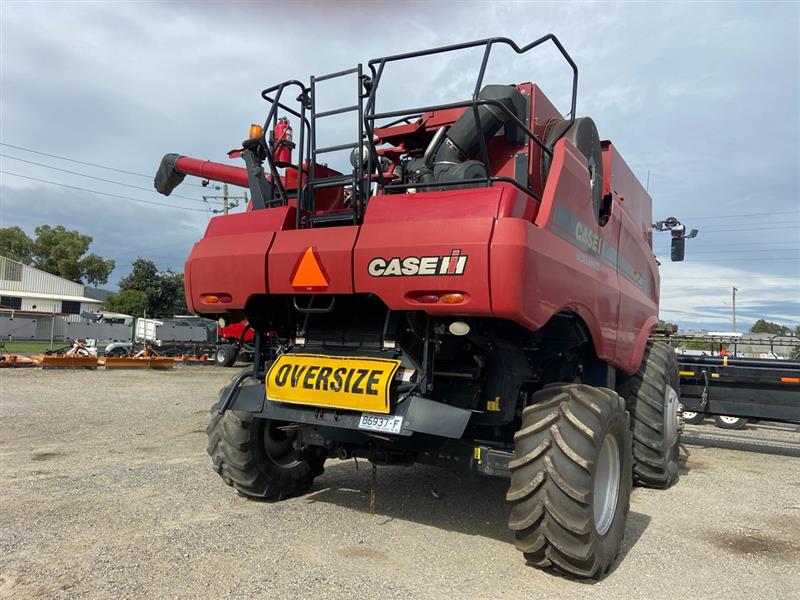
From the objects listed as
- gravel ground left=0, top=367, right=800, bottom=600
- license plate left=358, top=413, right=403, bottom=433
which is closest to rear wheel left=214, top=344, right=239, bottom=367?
gravel ground left=0, top=367, right=800, bottom=600

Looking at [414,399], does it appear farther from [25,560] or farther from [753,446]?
[753,446]

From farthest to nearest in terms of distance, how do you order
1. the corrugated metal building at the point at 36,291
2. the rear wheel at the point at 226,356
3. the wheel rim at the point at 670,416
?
the corrugated metal building at the point at 36,291 → the rear wheel at the point at 226,356 → the wheel rim at the point at 670,416

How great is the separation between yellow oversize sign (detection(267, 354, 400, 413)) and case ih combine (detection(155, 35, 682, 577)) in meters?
0.01

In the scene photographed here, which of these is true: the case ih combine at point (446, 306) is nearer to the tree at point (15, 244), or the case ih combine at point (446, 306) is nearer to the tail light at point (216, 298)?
the tail light at point (216, 298)

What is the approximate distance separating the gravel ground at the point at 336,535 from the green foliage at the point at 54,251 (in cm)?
6846

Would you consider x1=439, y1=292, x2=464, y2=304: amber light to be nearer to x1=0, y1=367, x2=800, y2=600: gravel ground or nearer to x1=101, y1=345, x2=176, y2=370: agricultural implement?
x1=0, y1=367, x2=800, y2=600: gravel ground

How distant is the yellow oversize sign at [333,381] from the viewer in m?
3.90

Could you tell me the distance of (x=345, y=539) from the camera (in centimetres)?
428

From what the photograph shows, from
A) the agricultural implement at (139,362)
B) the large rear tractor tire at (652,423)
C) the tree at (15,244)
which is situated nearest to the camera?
the large rear tractor tire at (652,423)

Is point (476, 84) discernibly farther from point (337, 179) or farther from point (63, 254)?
point (63, 254)

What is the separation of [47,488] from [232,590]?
3.11 m

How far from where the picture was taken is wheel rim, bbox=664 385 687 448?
620 centimetres

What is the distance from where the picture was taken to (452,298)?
347 cm

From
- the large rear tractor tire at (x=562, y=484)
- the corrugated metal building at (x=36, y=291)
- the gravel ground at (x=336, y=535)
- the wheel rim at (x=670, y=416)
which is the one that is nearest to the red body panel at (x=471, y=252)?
the large rear tractor tire at (x=562, y=484)
